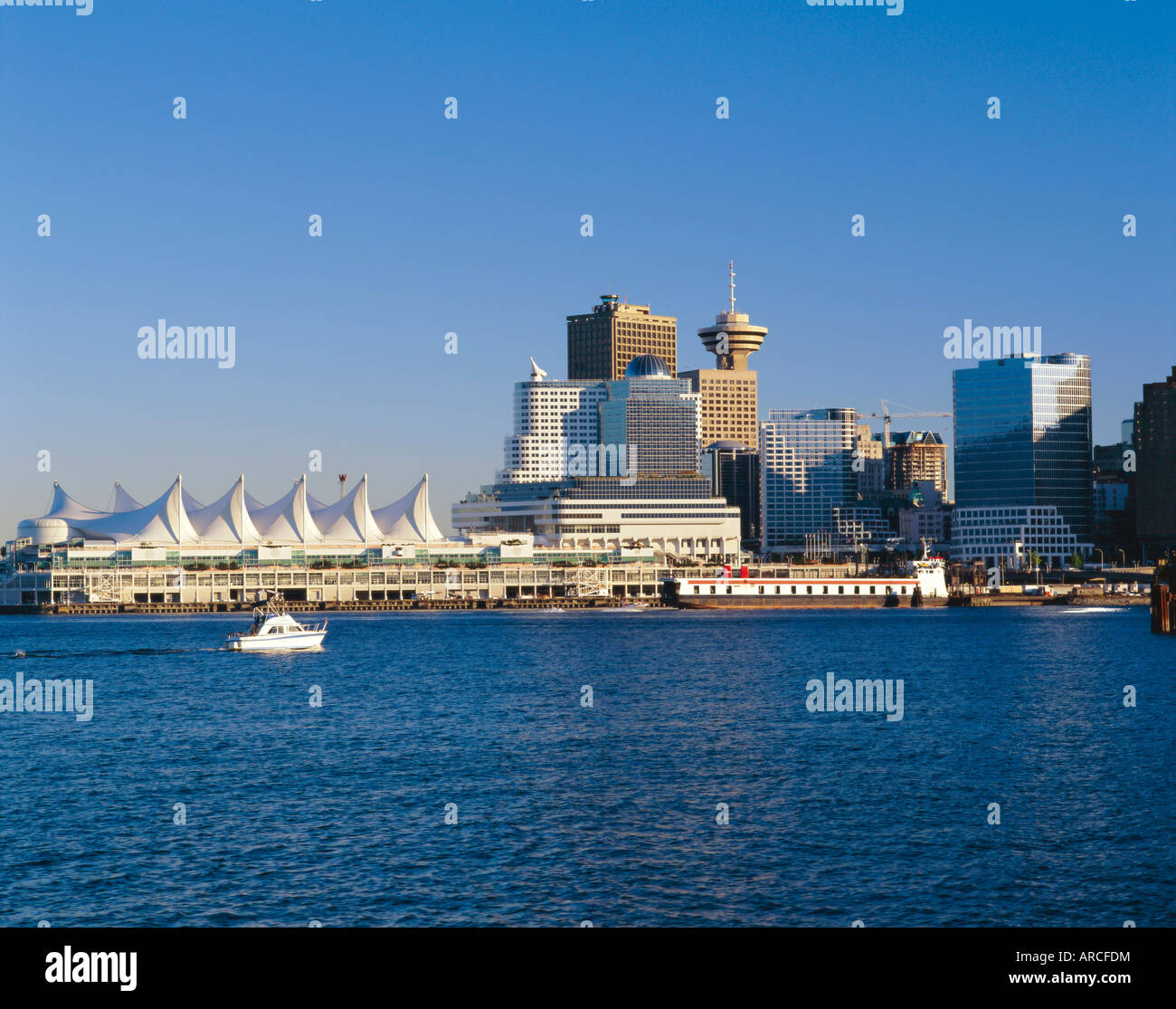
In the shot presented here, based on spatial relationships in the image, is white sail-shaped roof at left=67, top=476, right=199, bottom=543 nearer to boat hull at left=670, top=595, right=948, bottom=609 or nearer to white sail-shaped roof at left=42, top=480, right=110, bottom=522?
white sail-shaped roof at left=42, top=480, right=110, bottom=522

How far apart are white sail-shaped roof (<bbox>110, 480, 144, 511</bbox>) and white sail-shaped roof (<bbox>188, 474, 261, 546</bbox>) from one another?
45.0 feet

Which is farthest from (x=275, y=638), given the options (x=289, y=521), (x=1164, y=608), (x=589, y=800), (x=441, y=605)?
(x=289, y=521)

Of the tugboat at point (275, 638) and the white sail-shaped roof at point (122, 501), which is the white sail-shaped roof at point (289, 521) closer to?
the white sail-shaped roof at point (122, 501)

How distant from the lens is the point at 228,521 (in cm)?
15125

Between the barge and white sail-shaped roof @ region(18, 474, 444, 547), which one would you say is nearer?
the barge

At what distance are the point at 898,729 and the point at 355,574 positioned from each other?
115172mm

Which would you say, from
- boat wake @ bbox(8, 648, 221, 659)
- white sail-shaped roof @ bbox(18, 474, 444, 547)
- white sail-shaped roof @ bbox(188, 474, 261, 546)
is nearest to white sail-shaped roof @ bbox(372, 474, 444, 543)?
white sail-shaped roof @ bbox(18, 474, 444, 547)

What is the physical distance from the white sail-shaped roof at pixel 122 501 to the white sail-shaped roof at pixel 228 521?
540 inches

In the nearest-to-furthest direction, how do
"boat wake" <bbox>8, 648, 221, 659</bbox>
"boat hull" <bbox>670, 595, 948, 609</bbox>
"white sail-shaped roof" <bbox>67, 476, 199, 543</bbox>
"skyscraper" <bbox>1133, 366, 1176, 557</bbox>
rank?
"boat wake" <bbox>8, 648, 221, 659</bbox> → "boat hull" <bbox>670, 595, 948, 609</bbox> → "white sail-shaped roof" <bbox>67, 476, 199, 543</bbox> → "skyscraper" <bbox>1133, 366, 1176, 557</bbox>

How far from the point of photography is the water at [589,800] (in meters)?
20.1

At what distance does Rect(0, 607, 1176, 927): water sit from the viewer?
20.1 m

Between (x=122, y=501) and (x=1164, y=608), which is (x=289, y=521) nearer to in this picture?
(x=122, y=501)
